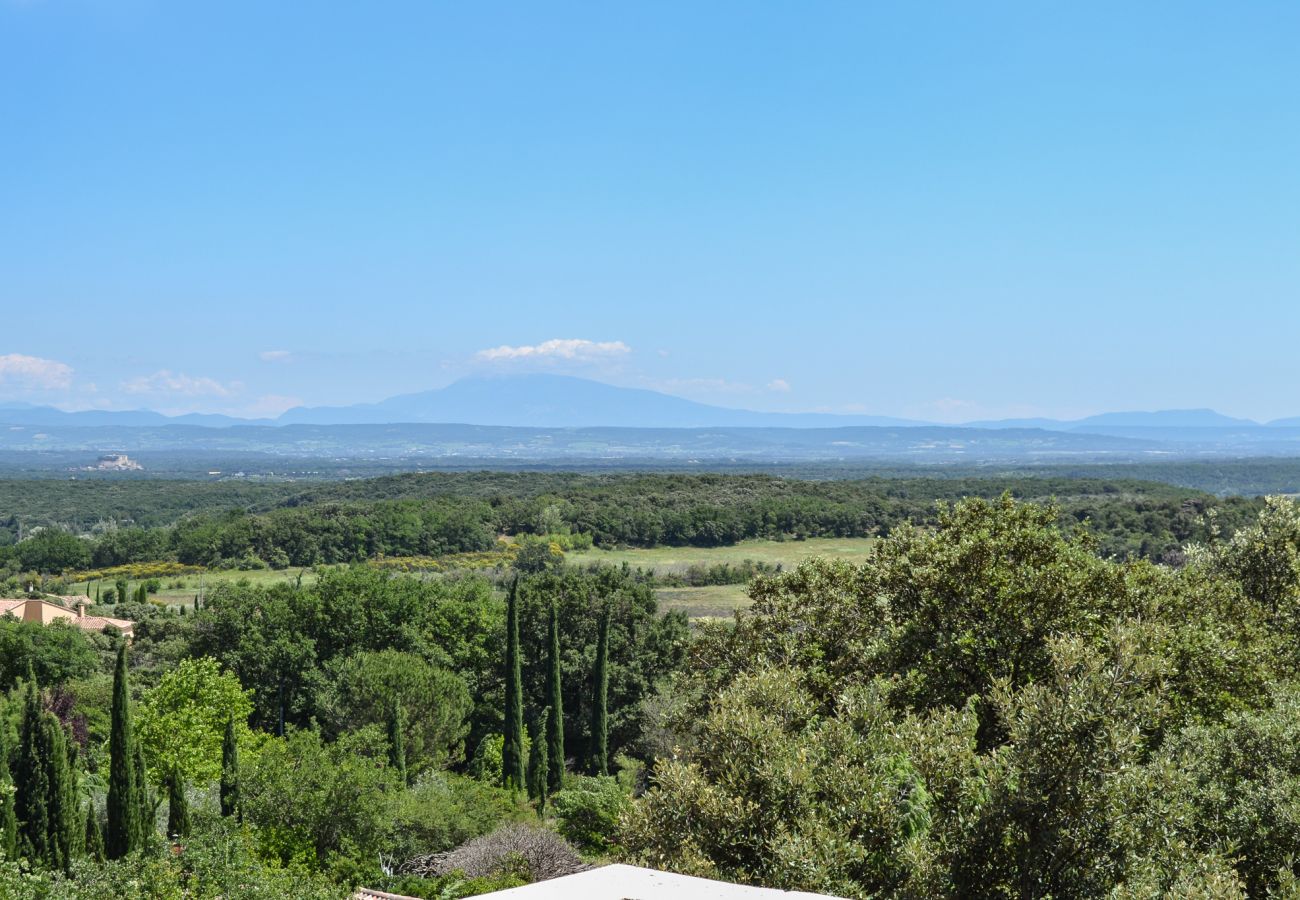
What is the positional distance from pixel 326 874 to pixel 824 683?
12.0 metres

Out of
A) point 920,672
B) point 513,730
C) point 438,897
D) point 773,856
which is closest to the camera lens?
point 773,856

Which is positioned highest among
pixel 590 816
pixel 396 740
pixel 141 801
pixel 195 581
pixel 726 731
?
pixel 726 731

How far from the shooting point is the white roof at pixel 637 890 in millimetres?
5797

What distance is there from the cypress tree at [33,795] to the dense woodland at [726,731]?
Answer: 59 millimetres

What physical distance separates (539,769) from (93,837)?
1335 centimetres

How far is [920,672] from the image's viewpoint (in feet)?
44.1

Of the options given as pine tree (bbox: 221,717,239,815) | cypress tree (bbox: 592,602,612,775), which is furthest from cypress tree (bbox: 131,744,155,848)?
cypress tree (bbox: 592,602,612,775)

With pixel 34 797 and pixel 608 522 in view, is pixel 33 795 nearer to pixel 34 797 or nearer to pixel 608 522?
pixel 34 797

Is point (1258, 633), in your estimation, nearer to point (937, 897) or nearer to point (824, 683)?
point (824, 683)

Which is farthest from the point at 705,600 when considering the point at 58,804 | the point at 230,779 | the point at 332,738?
the point at 58,804

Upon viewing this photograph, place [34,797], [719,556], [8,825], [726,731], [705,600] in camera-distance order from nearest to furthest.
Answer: [726,731] < [8,825] < [34,797] < [705,600] < [719,556]

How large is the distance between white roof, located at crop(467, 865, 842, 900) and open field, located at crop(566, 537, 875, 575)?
70686 mm

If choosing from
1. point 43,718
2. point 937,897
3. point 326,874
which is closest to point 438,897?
point 326,874

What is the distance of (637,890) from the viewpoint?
5.94 m
